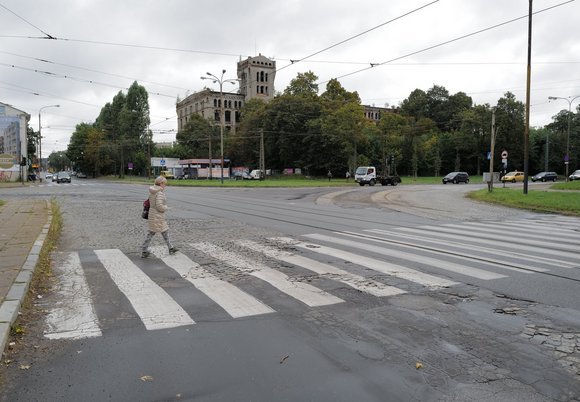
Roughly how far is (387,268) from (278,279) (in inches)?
75.4

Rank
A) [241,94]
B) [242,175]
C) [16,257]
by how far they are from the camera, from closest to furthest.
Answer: [16,257] < [242,175] < [241,94]

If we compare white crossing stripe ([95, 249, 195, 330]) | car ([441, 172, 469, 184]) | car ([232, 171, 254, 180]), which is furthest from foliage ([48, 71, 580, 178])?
white crossing stripe ([95, 249, 195, 330])

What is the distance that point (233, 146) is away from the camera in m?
91.0

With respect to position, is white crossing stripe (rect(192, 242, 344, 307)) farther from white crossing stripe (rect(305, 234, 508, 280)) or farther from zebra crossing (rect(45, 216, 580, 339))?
white crossing stripe (rect(305, 234, 508, 280))

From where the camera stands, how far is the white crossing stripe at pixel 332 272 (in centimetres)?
622

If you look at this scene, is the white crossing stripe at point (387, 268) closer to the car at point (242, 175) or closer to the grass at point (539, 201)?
the grass at point (539, 201)

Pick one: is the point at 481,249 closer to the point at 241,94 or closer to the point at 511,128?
the point at 511,128

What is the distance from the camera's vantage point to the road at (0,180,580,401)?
3541 millimetres

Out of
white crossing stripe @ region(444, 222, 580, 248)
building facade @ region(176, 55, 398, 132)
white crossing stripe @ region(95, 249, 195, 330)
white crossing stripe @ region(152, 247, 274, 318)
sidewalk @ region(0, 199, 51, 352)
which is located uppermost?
building facade @ region(176, 55, 398, 132)

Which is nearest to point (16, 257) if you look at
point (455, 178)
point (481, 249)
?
point (481, 249)

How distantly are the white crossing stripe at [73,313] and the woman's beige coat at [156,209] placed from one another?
186 cm

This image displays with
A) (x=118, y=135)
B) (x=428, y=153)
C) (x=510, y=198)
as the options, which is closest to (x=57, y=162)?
(x=118, y=135)

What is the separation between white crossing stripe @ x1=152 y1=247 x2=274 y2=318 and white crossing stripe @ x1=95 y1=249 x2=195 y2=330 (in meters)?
0.51

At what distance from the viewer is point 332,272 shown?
732 centimetres
